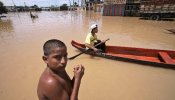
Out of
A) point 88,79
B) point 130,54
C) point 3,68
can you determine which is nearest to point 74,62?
point 88,79

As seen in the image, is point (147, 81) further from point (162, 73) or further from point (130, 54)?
point (130, 54)

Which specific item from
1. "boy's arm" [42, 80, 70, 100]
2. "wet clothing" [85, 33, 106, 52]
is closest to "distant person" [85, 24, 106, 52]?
"wet clothing" [85, 33, 106, 52]

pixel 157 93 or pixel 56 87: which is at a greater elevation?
pixel 56 87

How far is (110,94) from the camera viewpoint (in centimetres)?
353

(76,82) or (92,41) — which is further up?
(76,82)

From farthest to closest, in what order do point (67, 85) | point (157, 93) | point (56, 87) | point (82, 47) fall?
point (82, 47) < point (157, 93) < point (67, 85) < point (56, 87)

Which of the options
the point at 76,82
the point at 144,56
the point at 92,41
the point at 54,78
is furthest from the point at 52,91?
the point at 144,56

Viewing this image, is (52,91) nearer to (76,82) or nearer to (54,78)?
(54,78)

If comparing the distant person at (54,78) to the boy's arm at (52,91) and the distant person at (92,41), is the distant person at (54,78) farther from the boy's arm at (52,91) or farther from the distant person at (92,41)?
the distant person at (92,41)

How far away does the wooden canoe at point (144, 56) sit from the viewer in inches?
171

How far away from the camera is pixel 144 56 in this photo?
205 inches

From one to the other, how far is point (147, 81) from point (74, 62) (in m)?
2.71

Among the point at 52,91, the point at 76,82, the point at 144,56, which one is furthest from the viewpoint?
the point at 144,56

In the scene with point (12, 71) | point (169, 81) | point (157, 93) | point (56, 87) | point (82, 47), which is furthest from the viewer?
point (82, 47)
